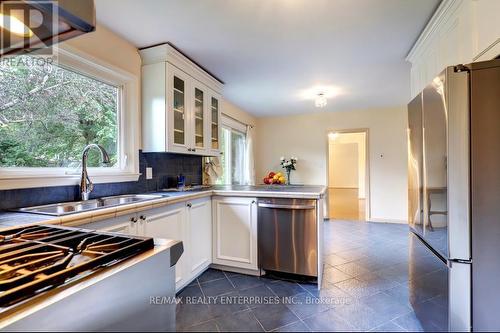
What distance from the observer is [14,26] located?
2.14 feet

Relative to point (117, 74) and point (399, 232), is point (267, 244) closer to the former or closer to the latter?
point (117, 74)

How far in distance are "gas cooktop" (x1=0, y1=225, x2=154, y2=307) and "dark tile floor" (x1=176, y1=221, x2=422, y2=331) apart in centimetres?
92

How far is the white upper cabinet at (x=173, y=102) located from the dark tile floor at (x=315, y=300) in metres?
1.21

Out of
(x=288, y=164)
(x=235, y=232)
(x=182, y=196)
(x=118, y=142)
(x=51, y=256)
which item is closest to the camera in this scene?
(x=51, y=256)

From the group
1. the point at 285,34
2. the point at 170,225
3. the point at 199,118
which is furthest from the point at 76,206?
the point at 285,34

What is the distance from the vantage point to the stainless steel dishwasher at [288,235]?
76.5 inches

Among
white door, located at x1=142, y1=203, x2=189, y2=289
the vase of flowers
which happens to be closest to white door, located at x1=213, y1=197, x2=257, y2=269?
white door, located at x1=142, y1=203, x2=189, y2=289

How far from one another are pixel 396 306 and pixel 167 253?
150 centimetres

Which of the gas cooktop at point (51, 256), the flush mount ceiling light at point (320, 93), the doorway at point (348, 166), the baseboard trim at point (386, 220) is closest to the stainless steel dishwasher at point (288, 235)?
the gas cooktop at point (51, 256)

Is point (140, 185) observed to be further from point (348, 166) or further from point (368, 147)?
point (348, 166)

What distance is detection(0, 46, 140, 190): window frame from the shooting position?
1328 millimetres

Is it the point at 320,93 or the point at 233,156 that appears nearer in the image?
the point at 320,93

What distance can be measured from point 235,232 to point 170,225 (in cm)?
65

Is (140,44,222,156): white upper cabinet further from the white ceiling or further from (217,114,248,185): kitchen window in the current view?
(217,114,248,185): kitchen window
